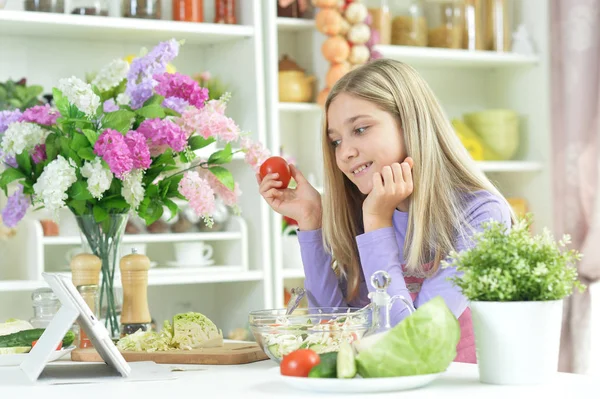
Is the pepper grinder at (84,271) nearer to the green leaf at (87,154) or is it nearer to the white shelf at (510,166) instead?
the green leaf at (87,154)

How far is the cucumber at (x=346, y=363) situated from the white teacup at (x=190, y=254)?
2.11 metres

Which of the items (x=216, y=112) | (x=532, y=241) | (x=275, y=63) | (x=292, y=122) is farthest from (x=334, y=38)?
(x=532, y=241)

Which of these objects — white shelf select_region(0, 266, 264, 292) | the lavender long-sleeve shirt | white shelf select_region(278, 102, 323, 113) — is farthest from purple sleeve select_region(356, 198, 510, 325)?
white shelf select_region(278, 102, 323, 113)

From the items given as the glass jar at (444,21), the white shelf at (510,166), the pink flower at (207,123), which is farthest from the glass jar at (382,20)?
the pink flower at (207,123)

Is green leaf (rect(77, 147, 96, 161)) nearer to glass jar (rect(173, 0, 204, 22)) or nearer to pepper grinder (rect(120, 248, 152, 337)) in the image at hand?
pepper grinder (rect(120, 248, 152, 337))

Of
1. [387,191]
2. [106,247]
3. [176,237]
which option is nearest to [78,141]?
[106,247]

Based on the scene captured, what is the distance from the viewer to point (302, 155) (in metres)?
3.65

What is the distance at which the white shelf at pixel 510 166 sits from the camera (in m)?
3.72

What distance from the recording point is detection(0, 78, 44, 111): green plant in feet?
9.90

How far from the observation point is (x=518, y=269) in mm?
1198

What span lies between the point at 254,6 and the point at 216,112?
4.57 feet

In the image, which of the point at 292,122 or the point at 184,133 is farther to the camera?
the point at 292,122

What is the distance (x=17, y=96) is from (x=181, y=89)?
47.5 inches

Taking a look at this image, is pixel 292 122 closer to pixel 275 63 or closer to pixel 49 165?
pixel 275 63
